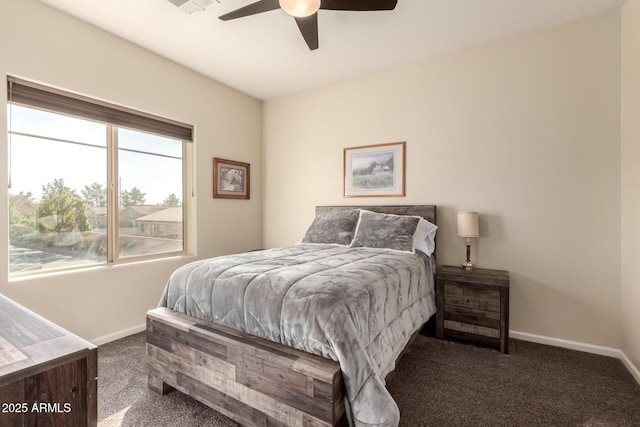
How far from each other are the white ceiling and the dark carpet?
274cm

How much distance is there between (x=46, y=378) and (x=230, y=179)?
3.33 metres

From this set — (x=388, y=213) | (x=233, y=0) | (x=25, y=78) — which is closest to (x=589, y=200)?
(x=388, y=213)

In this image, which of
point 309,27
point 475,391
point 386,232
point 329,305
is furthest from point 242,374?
point 309,27

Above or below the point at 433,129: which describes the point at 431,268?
below

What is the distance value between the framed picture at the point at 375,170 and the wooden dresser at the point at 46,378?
302 centimetres

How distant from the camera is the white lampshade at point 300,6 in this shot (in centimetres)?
189

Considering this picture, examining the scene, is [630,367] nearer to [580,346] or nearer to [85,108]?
[580,346]

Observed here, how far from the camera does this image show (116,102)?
2.74 m

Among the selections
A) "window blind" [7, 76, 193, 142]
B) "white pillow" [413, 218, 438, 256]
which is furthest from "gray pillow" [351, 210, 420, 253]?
"window blind" [7, 76, 193, 142]

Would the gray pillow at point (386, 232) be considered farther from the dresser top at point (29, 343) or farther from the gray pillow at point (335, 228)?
the dresser top at point (29, 343)

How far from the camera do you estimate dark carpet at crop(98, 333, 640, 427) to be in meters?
1.68

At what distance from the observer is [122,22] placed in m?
2.56

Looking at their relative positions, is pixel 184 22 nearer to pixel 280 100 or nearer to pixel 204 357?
pixel 280 100

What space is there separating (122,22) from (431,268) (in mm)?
3443
